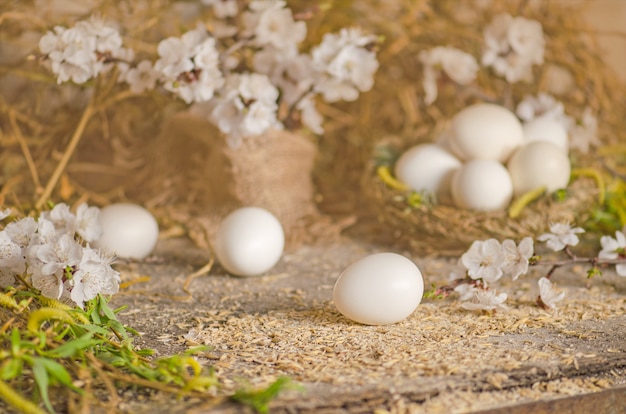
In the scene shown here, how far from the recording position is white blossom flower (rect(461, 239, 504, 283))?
1086 mm

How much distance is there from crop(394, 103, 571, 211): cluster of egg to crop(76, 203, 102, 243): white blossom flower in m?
0.60

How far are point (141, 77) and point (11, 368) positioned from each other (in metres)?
0.71

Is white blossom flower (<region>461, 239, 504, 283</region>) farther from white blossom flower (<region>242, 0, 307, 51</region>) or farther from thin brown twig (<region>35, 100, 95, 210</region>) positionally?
thin brown twig (<region>35, 100, 95, 210</region>)

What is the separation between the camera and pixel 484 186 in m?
1.35

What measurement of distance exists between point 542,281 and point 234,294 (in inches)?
19.1

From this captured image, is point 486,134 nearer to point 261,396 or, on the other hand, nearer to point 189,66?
point 189,66

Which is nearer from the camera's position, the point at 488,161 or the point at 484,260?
the point at 484,260

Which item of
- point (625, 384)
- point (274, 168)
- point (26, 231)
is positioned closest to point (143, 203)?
point (274, 168)

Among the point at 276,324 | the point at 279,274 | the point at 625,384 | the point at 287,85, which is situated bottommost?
the point at 625,384

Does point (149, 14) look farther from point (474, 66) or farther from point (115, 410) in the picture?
point (115, 410)

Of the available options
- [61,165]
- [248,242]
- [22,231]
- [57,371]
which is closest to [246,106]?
[248,242]

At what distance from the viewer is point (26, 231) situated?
998 millimetres

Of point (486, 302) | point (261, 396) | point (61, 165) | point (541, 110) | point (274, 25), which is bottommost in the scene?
point (261, 396)

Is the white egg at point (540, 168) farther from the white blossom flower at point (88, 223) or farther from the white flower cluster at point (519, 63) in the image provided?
the white blossom flower at point (88, 223)
